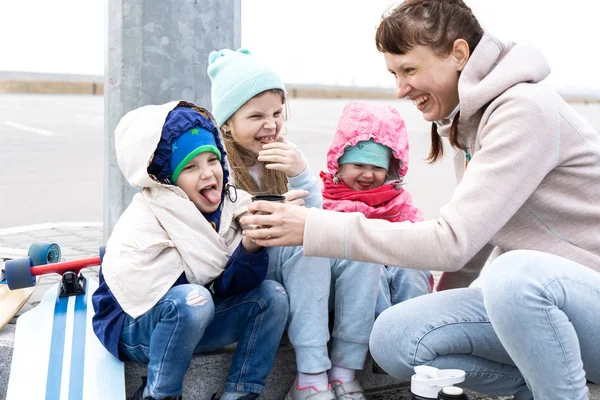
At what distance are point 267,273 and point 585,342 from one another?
3.58 feet

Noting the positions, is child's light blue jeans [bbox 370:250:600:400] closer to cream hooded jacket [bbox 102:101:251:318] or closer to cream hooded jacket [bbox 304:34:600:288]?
cream hooded jacket [bbox 304:34:600:288]

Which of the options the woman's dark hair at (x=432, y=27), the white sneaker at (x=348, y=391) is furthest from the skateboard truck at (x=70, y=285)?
the woman's dark hair at (x=432, y=27)

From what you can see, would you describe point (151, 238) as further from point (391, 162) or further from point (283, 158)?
point (391, 162)

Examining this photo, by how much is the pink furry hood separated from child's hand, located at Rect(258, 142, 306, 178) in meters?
0.46

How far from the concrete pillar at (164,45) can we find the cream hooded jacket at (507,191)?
1.30 meters

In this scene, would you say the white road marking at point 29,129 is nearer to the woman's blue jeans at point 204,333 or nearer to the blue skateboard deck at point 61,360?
the blue skateboard deck at point 61,360

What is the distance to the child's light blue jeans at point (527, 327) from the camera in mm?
2318

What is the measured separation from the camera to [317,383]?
9.23 ft

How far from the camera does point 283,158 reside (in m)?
2.88

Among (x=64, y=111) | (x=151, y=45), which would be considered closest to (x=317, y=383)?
(x=151, y=45)

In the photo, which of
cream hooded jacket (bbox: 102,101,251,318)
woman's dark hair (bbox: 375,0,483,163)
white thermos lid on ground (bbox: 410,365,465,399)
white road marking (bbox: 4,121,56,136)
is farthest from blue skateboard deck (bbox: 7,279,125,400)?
white road marking (bbox: 4,121,56,136)

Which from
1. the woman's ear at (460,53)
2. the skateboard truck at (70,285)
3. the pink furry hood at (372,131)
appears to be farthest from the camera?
the pink furry hood at (372,131)

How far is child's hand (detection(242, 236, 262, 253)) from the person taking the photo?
272cm

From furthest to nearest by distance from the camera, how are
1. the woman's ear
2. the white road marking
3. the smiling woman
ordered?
the white road marking, the woman's ear, the smiling woman
